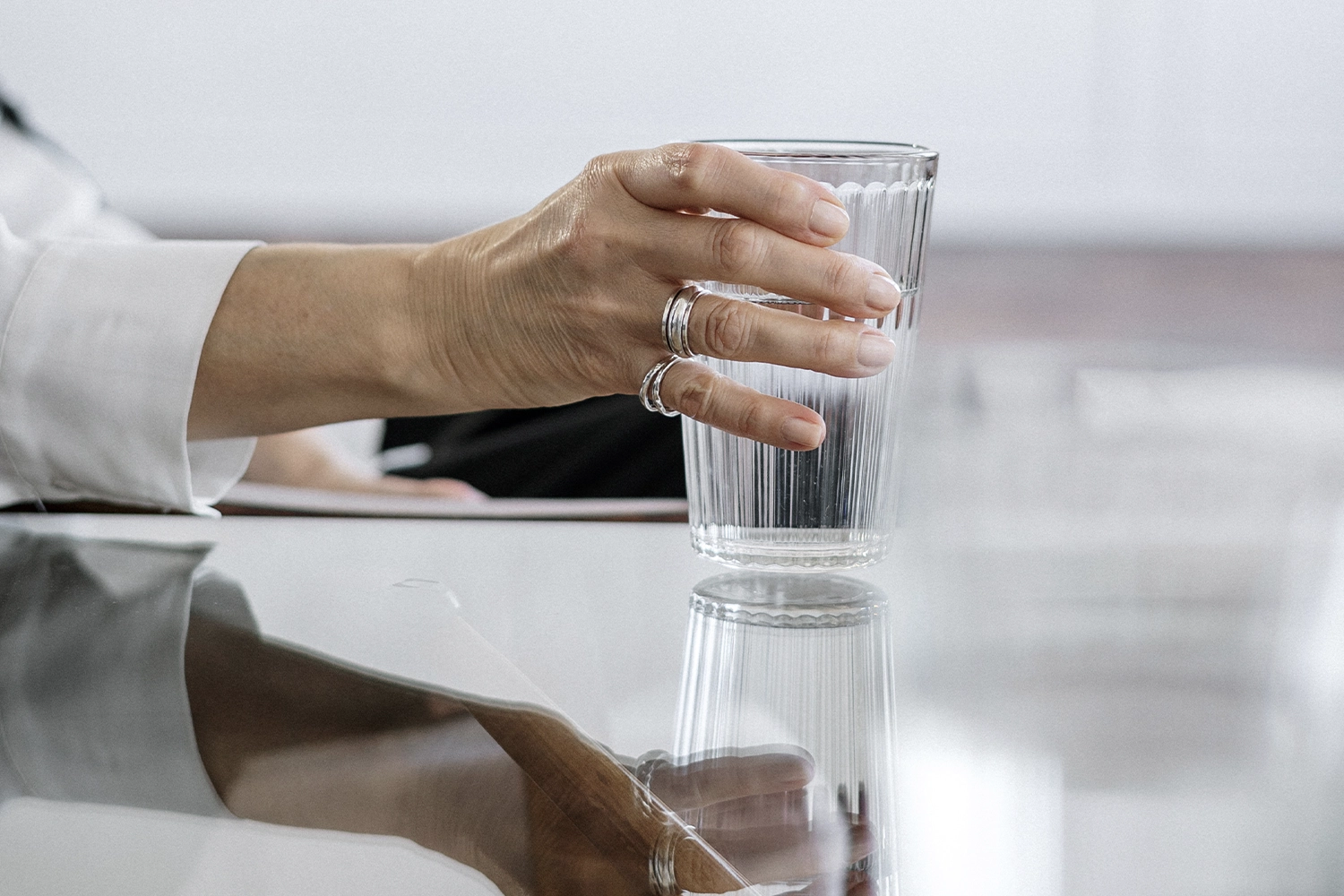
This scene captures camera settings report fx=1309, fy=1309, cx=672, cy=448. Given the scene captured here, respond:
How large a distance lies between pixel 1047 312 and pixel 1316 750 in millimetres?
2895

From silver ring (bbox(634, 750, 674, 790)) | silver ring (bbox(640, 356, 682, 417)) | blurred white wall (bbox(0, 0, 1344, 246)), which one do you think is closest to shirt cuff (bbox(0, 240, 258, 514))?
silver ring (bbox(640, 356, 682, 417))

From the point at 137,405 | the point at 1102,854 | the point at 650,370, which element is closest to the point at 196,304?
the point at 137,405

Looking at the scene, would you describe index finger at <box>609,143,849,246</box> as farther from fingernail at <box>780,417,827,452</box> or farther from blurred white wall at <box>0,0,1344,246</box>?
blurred white wall at <box>0,0,1344,246</box>

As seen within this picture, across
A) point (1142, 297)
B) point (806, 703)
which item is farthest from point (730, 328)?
point (1142, 297)

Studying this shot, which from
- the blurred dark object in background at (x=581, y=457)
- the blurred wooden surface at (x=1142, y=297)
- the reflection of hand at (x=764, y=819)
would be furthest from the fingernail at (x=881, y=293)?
the blurred wooden surface at (x=1142, y=297)

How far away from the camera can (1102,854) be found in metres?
0.24

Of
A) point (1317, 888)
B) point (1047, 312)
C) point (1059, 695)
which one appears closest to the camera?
point (1317, 888)

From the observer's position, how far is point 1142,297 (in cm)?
325

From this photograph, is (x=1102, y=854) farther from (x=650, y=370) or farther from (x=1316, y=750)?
(x=650, y=370)

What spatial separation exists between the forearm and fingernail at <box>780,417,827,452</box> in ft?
0.57

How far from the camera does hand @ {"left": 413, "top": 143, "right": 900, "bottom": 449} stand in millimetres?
393

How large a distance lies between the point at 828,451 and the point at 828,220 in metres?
0.07

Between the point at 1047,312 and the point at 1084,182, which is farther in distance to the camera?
the point at 1084,182

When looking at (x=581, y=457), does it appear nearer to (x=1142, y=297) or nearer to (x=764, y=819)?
(x=764, y=819)
